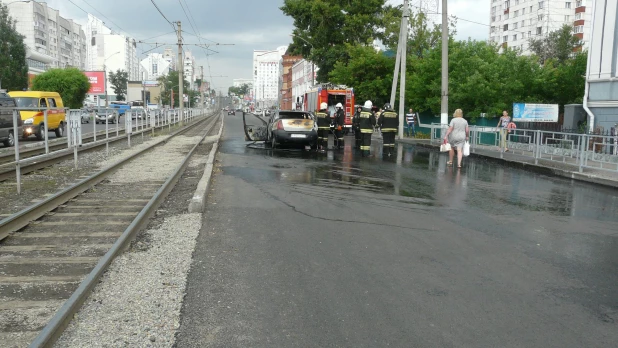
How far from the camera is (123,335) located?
3.97 metres

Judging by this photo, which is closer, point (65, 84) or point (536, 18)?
point (65, 84)

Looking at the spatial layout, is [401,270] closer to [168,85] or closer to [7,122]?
[7,122]

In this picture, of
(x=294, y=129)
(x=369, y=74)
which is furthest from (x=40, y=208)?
(x=369, y=74)

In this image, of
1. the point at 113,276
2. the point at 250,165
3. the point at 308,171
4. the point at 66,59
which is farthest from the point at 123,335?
the point at 66,59

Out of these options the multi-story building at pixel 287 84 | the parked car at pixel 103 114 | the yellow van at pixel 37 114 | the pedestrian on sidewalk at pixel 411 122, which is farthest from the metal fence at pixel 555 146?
the multi-story building at pixel 287 84

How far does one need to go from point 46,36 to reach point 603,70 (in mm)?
108893

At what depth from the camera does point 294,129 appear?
19516 millimetres

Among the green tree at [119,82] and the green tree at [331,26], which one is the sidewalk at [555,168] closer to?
the green tree at [331,26]

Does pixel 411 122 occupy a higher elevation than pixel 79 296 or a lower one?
higher

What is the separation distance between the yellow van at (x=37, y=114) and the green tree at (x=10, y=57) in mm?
42710

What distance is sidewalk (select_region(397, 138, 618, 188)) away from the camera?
13414mm

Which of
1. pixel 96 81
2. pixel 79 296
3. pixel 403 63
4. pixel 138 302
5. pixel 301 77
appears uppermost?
pixel 301 77

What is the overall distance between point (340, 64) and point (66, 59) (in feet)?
325

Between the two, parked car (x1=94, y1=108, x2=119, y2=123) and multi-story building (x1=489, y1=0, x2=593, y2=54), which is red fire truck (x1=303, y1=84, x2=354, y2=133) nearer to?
parked car (x1=94, y1=108, x2=119, y2=123)
